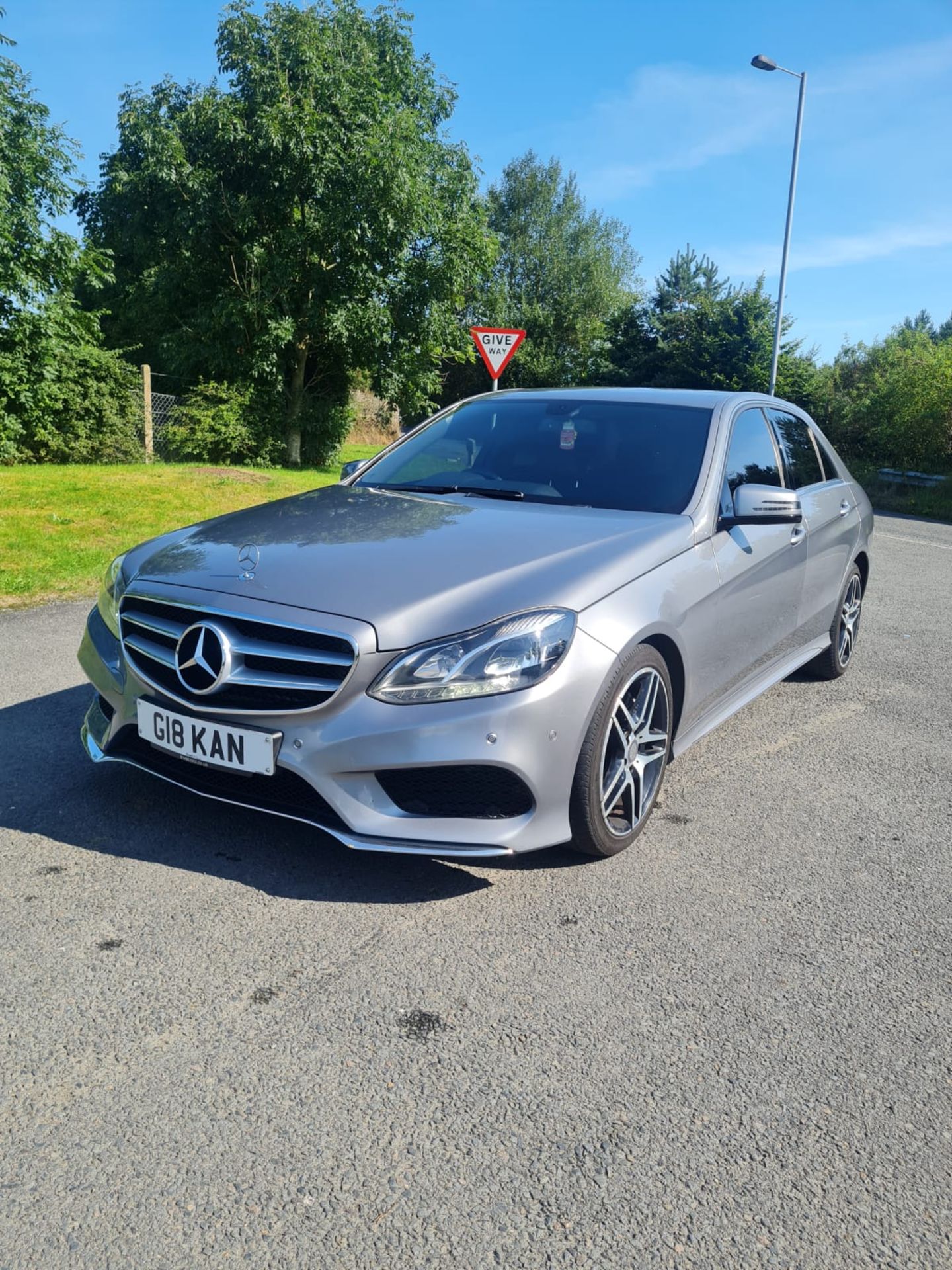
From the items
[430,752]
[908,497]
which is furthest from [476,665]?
[908,497]

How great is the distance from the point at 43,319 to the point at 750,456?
15.5m

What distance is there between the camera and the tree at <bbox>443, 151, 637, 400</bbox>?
156ft

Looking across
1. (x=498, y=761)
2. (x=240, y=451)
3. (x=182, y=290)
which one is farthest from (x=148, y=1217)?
(x=182, y=290)

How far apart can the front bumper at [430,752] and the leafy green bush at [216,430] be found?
1736 centimetres

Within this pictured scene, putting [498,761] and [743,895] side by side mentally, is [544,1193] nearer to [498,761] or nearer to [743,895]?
[498,761]

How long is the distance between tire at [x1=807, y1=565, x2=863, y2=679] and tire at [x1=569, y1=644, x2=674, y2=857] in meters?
2.47

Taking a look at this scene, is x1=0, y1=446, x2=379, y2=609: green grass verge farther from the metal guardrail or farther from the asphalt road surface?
the metal guardrail

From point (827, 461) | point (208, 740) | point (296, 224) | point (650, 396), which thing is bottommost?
point (208, 740)

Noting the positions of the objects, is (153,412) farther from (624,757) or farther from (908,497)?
(624,757)

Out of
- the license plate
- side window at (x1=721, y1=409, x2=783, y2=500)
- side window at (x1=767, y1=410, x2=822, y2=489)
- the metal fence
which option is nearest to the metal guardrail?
the metal fence

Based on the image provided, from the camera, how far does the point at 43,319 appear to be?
1694cm

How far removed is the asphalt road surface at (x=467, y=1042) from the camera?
190cm

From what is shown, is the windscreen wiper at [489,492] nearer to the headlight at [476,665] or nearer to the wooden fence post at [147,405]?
the headlight at [476,665]

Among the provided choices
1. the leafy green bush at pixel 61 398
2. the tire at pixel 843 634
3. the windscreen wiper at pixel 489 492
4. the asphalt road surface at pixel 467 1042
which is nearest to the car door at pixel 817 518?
the tire at pixel 843 634
